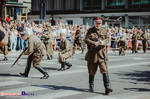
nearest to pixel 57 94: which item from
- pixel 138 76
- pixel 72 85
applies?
pixel 72 85

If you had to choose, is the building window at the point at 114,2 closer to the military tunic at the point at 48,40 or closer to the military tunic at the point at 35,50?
the military tunic at the point at 48,40

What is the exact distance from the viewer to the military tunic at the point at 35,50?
32.1 feet

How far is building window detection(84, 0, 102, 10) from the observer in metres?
56.5

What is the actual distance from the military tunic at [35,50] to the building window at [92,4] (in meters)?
47.2

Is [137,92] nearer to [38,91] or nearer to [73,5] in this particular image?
[38,91]

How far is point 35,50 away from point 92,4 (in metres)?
48.3

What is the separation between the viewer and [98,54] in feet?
25.4

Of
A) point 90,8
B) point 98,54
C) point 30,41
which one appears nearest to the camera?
point 98,54

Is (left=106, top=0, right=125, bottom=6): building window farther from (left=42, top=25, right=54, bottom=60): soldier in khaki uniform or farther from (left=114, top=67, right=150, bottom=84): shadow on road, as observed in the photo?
(left=114, top=67, right=150, bottom=84): shadow on road

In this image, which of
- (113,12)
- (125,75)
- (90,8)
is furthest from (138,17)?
(125,75)

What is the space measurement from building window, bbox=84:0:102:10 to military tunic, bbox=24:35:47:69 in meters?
47.2

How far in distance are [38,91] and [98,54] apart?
72.2 inches

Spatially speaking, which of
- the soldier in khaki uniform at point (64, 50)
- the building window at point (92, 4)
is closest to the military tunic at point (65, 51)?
the soldier in khaki uniform at point (64, 50)

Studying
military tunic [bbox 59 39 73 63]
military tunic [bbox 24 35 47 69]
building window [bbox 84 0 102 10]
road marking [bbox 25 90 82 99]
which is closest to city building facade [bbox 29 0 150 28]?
building window [bbox 84 0 102 10]
